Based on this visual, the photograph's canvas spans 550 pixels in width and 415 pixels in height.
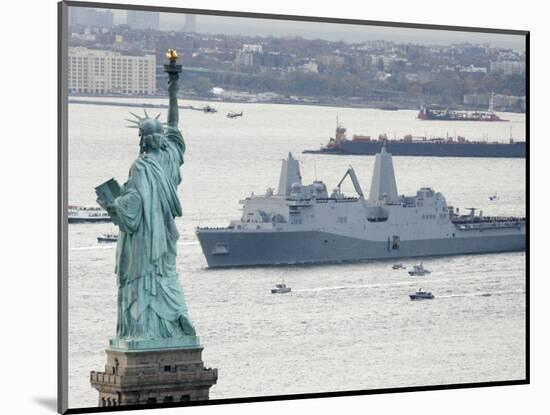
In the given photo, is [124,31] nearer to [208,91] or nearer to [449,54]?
[208,91]

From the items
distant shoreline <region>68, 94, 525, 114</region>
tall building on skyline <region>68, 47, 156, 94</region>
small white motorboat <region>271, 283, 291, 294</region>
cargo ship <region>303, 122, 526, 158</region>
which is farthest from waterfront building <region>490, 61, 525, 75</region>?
tall building on skyline <region>68, 47, 156, 94</region>

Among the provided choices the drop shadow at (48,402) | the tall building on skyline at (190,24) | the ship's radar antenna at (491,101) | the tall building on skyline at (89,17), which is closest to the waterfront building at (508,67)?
the ship's radar antenna at (491,101)

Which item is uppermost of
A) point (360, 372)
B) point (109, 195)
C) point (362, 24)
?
point (362, 24)

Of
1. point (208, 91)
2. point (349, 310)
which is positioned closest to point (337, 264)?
point (349, 310)

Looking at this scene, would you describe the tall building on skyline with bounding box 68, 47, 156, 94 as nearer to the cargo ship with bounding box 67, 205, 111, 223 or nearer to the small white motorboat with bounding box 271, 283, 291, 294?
the cargo ship with bounding box 67, 205, 111, 223

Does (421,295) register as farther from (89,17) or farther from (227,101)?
(89,17)

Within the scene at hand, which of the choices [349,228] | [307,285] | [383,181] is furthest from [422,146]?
[307,285]

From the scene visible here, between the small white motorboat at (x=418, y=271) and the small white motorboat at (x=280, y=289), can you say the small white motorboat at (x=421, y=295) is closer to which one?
the small white motorboat at (x=418, y=271)

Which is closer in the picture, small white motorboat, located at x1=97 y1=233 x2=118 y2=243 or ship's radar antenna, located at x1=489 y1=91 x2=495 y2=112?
small white motorboat, located at x1=97 y1=233 x2=118 y2=243
